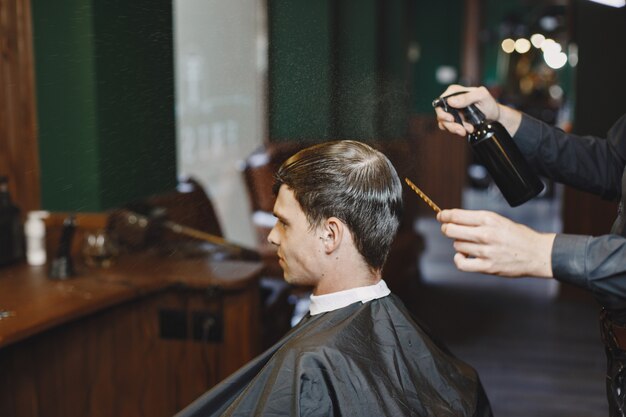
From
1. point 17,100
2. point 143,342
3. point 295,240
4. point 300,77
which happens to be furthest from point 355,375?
point 17,100

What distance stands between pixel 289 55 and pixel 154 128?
106cm

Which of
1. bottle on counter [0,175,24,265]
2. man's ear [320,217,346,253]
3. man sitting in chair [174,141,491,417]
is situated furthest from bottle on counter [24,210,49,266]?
man's ear [320,217,346,253]

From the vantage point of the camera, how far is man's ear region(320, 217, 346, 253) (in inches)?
61.6

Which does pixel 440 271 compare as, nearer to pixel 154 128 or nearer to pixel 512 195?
pixel 154 128

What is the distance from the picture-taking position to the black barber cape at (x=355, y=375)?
4.59 feet

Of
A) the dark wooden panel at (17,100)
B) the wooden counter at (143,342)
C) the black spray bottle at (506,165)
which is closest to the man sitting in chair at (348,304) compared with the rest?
the black spray bottle at (506,165)

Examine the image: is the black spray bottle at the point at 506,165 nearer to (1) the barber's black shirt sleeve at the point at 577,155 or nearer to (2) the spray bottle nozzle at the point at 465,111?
(2) the spray bottle nozzle at the point at 465,111

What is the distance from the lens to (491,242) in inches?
51.2

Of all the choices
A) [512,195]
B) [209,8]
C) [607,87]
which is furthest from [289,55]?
[607,87]

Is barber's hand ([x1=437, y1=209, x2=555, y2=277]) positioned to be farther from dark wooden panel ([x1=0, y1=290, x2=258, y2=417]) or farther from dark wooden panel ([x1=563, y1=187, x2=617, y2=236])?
dark wooden panel ([x1=563, y1=187, x2=617, y2=236])

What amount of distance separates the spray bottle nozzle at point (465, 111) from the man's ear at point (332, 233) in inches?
15.7

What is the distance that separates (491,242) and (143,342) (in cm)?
164

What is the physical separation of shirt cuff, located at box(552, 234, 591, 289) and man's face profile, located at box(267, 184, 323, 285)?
0.47 metres

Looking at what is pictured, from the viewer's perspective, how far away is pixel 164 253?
2834 mm
